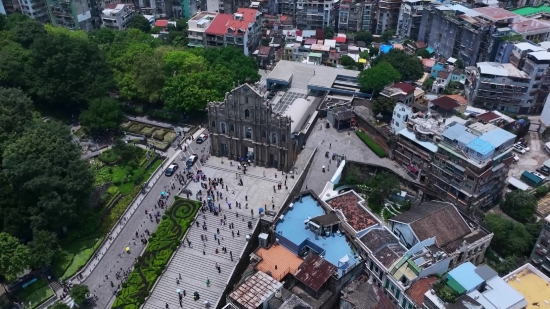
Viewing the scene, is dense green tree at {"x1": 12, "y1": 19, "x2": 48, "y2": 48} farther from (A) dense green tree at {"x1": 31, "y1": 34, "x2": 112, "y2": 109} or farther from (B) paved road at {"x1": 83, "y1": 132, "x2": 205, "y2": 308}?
(B) paved road at {"x1": 83, "y1": 132, "x2": 205, "y2": 308}

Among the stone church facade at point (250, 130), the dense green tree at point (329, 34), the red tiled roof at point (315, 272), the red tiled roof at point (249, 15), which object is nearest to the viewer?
the red tiled roof at point (315, 272)

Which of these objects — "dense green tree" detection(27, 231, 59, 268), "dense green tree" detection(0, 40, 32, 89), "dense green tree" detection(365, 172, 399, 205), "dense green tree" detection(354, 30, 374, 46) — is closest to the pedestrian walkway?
"dense green tree" detection(27, 231, 59, 268)

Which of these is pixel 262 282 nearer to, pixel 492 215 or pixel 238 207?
pixel 238 207

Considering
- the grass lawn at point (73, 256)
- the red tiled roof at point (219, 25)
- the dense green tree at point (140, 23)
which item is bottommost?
the grass lawn at point (73, 256)

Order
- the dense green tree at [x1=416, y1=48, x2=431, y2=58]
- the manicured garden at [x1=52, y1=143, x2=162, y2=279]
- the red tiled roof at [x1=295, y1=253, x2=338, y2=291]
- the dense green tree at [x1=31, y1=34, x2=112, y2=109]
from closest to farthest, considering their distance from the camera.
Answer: the red tiled roof at [x1=295, y1=253, x2=338, y2=291], the manicured garden at [x1=52, y1=143, x2=162, y2=279], the dense green tree at [x1=31, y1=34, x2=112, y2=109], the dense green tree at [x1=416, y1=48, x2=431, y2=58]

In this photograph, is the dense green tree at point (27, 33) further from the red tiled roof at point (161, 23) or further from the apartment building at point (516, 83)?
the apartment building at point (516, 83)

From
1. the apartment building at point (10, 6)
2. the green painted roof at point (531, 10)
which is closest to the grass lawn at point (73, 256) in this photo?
the apartment building at point (10, 6)

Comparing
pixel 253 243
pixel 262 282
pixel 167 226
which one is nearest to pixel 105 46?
pixel 167 226
